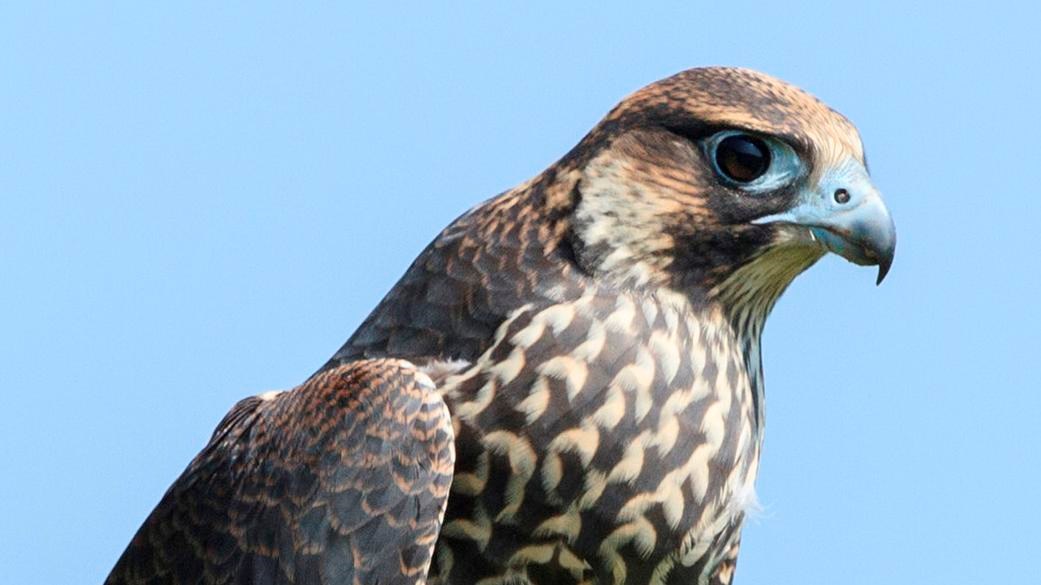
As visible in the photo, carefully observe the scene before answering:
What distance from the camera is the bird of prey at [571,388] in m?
4.83

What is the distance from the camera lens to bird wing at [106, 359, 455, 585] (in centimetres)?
474

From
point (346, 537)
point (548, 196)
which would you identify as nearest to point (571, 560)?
point (346, 537)

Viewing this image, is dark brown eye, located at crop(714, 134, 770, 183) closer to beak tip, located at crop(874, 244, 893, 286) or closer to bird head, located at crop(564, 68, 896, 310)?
bird head, located at crop(564, 68, 896, 310)

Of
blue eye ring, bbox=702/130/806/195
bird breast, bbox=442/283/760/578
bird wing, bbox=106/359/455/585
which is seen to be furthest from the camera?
blue eye ring, bbox=702/130/806/195

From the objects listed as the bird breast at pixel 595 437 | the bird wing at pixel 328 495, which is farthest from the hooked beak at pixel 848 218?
the bird wing at pixel 328 495

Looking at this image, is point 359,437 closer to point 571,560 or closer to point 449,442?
point 449,442

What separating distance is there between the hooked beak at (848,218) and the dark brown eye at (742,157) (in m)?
0.12

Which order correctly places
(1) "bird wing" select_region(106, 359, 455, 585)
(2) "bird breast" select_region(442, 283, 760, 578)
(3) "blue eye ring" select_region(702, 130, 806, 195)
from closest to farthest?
1. (1) "bird wing" select_region(106, 359, 455, 585)
2. (2) "bird breast" select_region(442, 283, 760, 578)
3. (3) "blue eye ring" select_region(702, 130, 806, 195)

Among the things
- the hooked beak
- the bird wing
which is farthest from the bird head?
the bird wing

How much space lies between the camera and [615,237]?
16.6 feet

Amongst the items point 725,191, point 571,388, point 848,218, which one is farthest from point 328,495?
point 848,218

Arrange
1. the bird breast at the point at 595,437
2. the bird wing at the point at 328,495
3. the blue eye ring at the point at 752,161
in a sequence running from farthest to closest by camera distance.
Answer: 1. the blue eye ring at the point at 752,161
2. the bird breast at the point at 595,437
3. the bird wing at the point at 328,495

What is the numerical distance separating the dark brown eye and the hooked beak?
0.39 feet

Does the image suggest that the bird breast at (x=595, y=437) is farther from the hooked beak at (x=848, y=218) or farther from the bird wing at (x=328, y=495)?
the hooked beak at (x=848, y=218)
